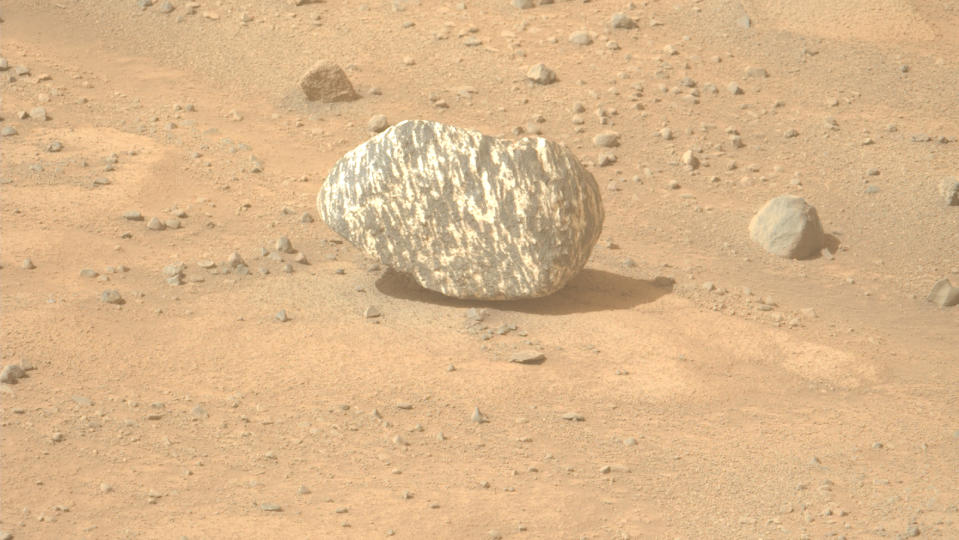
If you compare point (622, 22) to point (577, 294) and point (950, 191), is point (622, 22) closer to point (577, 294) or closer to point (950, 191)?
point (950, 191)

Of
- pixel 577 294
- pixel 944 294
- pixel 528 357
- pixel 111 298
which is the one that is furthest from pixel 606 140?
pixel 111 298

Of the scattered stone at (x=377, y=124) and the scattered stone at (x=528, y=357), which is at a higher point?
the scattered stone at (x=377, y=124)

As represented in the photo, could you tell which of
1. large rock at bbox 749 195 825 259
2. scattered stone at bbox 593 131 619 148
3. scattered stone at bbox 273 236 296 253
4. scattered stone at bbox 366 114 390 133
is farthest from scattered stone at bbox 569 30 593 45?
scattered stone at bbox 273 236 296 253

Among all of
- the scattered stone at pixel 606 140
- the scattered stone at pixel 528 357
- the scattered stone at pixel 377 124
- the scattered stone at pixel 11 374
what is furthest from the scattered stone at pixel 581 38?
the scattered stone at pixel 11 374

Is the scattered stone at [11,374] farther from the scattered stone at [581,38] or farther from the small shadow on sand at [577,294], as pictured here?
the scattered stone at [581,38]

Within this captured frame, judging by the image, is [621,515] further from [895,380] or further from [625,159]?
[625,159]
